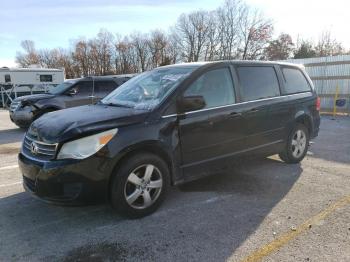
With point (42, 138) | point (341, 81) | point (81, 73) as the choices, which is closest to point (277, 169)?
point (42, 138)

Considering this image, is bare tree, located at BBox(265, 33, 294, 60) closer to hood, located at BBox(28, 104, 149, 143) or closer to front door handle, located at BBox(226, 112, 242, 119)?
front door handle, located at BBox(226, 112, 242, 119)

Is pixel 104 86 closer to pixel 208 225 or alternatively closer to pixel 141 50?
pixel 208 225

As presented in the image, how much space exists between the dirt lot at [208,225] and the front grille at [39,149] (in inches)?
30.1

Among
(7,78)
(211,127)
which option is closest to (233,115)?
(211,127)

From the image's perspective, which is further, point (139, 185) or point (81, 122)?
point (139, 185)

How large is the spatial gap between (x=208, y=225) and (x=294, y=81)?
10.8 ft

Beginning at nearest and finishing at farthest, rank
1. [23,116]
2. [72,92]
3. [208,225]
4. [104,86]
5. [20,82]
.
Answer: [208,225] < [23,116] < [72,92] < [104,86] < [20,82]

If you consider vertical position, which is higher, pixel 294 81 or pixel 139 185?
pixel 294 81

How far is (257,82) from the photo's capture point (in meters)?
5.06

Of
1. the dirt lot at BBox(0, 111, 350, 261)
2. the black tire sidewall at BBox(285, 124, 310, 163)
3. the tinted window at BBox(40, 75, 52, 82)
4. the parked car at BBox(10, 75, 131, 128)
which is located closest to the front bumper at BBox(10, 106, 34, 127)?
the parked car at BBox(10, 75, 131, 128)

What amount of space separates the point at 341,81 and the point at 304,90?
877cm

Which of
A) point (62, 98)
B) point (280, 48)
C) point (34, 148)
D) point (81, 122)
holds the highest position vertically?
point (280, 48)

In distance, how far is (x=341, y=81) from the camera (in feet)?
44.1

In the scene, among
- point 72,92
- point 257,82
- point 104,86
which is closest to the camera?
point 257,82
